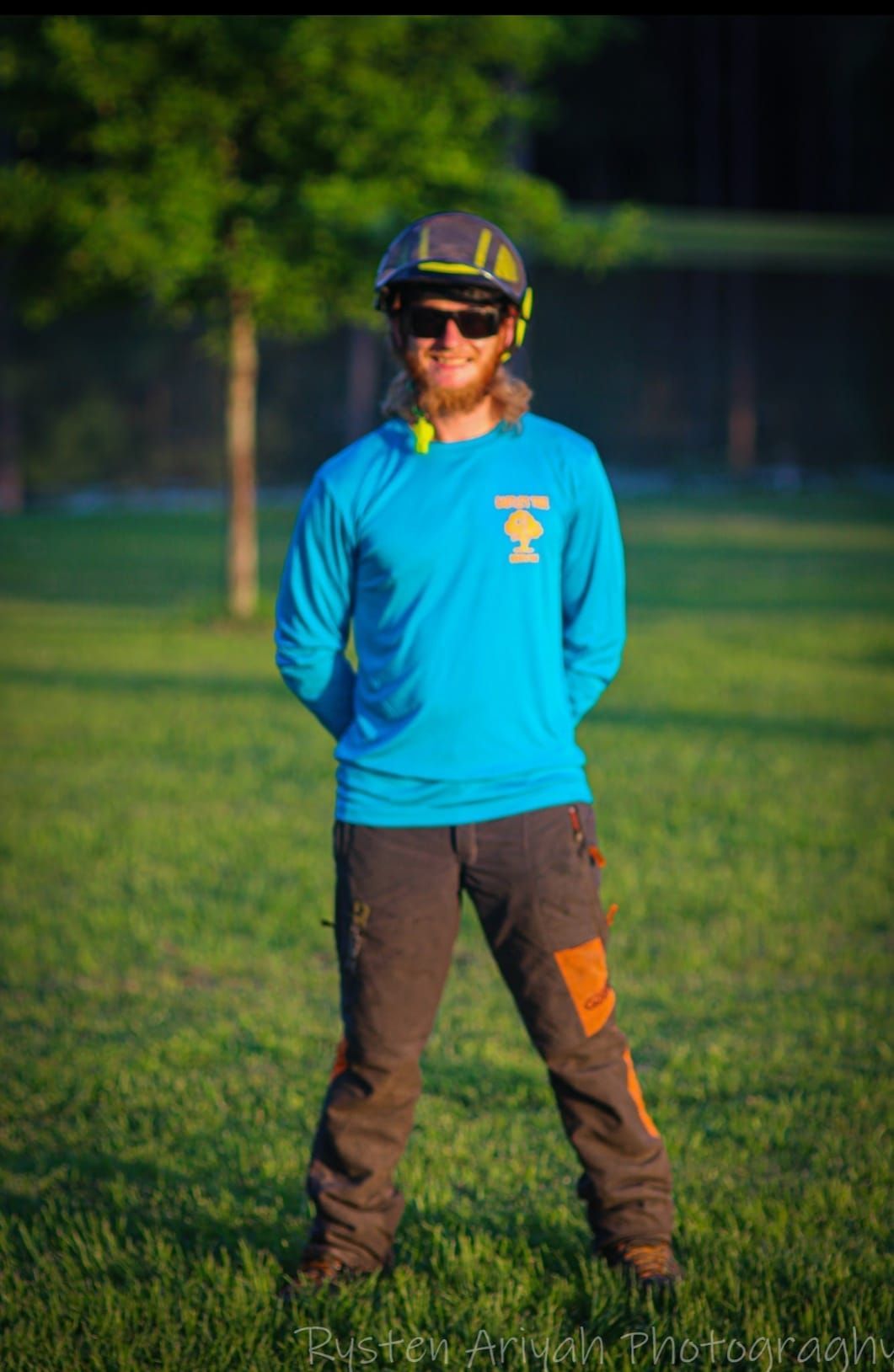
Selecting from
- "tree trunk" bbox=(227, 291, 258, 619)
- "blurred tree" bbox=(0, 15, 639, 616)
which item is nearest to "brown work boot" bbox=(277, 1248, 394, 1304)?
"blurred tree" bbox=(0, 15, 639, 616)

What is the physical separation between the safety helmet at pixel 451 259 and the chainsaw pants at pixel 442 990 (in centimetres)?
110

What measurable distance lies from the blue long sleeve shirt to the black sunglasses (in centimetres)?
20

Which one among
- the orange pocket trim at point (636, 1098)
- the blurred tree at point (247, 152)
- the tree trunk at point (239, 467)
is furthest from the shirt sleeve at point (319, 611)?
the tree trunk at point (239, 467)

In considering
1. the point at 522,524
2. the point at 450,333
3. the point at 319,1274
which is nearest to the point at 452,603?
the point at 522,524

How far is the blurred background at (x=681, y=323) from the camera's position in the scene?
34406 mm

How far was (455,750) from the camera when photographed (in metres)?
3.34

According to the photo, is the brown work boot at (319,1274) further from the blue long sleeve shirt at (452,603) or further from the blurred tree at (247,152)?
the blurred tree at (247,152)

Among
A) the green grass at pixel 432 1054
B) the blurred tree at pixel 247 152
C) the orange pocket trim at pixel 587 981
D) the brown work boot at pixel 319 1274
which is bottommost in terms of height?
the green grass at pixel 432 1054

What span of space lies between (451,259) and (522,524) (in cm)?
56

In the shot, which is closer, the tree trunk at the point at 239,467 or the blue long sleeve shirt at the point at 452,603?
the blue long sleeve shirt at the point at 452,603

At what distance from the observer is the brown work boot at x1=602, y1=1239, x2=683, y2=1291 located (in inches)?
135

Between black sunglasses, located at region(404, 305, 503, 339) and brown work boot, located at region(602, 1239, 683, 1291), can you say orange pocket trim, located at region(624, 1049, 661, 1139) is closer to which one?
brown work boot, located at region(602, 1239, 683, 1291)

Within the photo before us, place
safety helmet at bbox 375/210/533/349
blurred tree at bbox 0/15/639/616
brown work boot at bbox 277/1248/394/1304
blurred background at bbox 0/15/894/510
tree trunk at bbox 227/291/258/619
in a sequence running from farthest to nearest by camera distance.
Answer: blurred background at bbox 0/15/894/510
tree trunk at bbox 227/291/258/619
blurred tree at bbox 0/15/639/616
brown work boot at bbox 277/1248/394/1304
safety helmet at bbox 375/210/533/349

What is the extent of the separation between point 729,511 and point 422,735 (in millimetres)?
28633
